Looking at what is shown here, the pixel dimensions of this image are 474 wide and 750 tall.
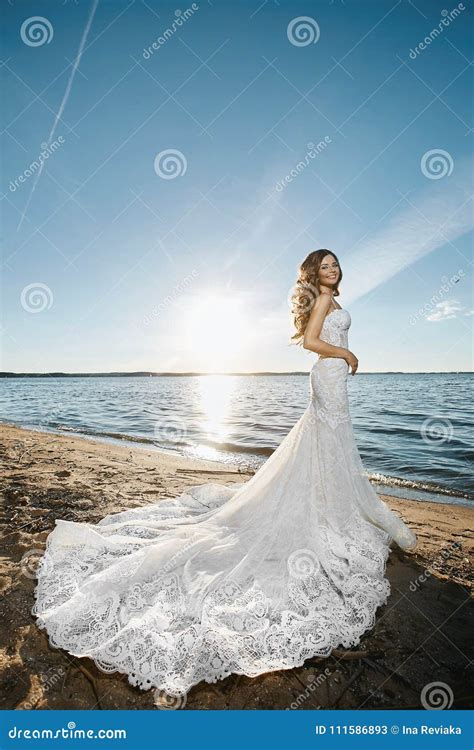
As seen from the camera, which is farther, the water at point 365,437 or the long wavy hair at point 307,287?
the water at point 365,437

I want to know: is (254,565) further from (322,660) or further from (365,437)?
(365,437)

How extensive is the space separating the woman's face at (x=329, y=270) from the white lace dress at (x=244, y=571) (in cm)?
39

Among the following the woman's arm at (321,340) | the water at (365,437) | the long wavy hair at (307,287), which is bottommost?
the water at (365,437)

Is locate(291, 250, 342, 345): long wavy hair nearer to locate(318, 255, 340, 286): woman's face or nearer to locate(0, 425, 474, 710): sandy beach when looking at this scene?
locate(318, 255, 340, 286): woman's face

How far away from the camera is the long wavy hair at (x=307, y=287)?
13.4 ft

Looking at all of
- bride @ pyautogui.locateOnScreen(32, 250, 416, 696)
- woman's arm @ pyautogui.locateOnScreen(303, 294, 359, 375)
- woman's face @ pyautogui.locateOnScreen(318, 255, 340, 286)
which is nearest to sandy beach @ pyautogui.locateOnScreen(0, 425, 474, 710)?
bride @ pyautogui.locateOnScreen(32, 250, 416, 696)

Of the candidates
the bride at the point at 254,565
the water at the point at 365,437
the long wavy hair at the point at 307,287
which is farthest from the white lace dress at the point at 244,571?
the water at the point at 365,437

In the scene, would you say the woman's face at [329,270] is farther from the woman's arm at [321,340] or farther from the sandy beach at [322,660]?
the sandy beach at [322,660]

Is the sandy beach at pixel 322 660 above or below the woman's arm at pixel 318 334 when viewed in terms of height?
below

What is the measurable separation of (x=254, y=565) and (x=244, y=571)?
0.41ft

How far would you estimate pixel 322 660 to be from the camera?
260cm

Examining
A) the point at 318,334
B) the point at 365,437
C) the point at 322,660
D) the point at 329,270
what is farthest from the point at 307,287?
the point at 365,437

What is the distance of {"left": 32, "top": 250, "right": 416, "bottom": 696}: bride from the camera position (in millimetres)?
2572

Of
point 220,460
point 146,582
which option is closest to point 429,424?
point 220,460
